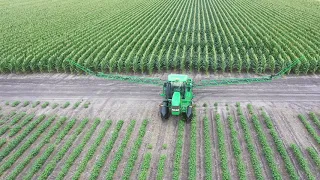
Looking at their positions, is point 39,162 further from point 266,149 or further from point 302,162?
point 302,162

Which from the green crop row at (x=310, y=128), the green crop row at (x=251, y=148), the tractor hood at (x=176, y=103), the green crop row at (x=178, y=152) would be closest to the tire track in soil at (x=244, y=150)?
the green crop row at (x=251, y=148)

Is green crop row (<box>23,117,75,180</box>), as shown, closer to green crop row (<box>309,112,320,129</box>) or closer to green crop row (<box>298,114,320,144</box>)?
green crop row (<box>298,114,320,144</box>)

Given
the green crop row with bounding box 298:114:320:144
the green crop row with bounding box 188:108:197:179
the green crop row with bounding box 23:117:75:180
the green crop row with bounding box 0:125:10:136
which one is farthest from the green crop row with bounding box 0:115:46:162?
the green crop row with bounding box 298:114:320:144

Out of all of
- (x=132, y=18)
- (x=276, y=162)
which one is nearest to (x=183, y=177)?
(x=276, y=162)

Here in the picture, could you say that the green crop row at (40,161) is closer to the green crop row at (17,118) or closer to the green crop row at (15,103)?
the green crop row at (17,118)

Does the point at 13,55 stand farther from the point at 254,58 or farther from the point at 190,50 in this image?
the point at 254,58
